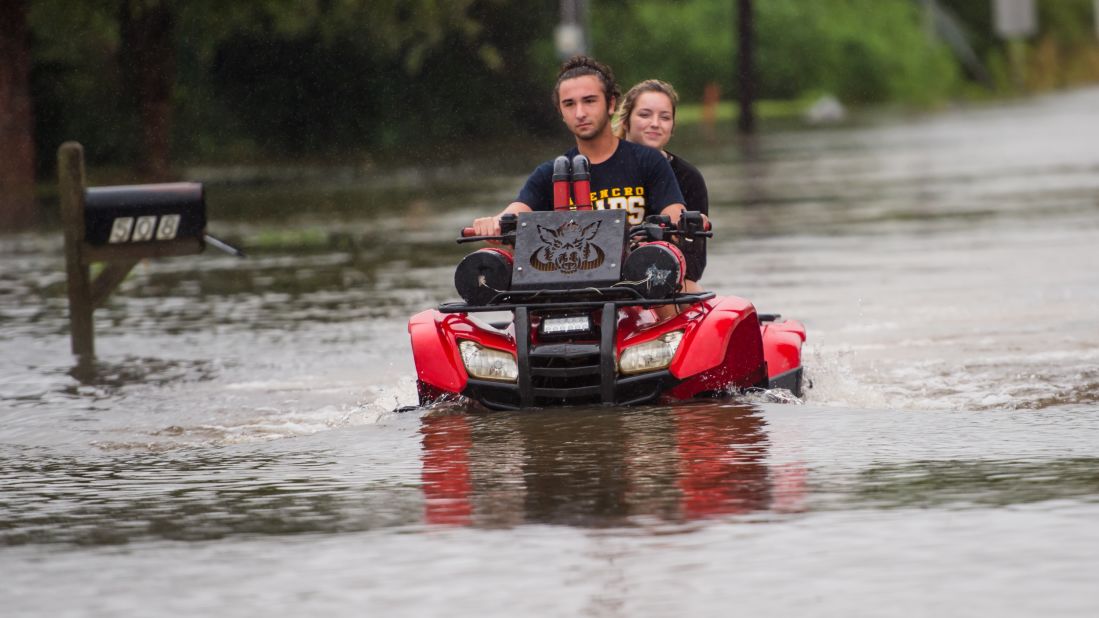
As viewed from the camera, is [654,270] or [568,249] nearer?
[654,270]

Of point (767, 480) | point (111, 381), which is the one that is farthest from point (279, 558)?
point (111, 381)

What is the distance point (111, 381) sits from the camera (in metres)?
12.5

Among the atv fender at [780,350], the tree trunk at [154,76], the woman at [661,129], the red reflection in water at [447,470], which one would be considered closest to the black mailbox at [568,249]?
the red reflection in water at [447,470]

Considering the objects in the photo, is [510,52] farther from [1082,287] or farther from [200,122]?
[1082,287]

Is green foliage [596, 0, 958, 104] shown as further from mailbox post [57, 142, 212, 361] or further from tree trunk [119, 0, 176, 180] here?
mailbox post [57, 142, 212, 361]

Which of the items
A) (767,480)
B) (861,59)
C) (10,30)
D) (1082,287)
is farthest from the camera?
(861,59)

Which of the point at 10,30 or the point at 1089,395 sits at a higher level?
the point at 10,30

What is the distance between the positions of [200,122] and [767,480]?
45.7 m

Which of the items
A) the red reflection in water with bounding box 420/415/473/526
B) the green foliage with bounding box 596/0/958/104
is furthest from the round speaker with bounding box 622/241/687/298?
the green foliage with bounding box 596/0/958/104

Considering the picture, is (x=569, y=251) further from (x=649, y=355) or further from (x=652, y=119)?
(x=652, y=119)

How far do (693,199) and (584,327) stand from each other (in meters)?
1.83

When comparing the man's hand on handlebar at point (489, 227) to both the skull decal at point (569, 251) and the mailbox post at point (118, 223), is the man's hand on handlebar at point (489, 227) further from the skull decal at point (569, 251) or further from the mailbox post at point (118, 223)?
the mailbox post at point (118, 223)

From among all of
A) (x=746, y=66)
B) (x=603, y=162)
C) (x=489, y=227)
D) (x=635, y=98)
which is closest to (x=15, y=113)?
(x=746, y=66)

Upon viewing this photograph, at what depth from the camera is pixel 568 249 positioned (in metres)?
9.65
